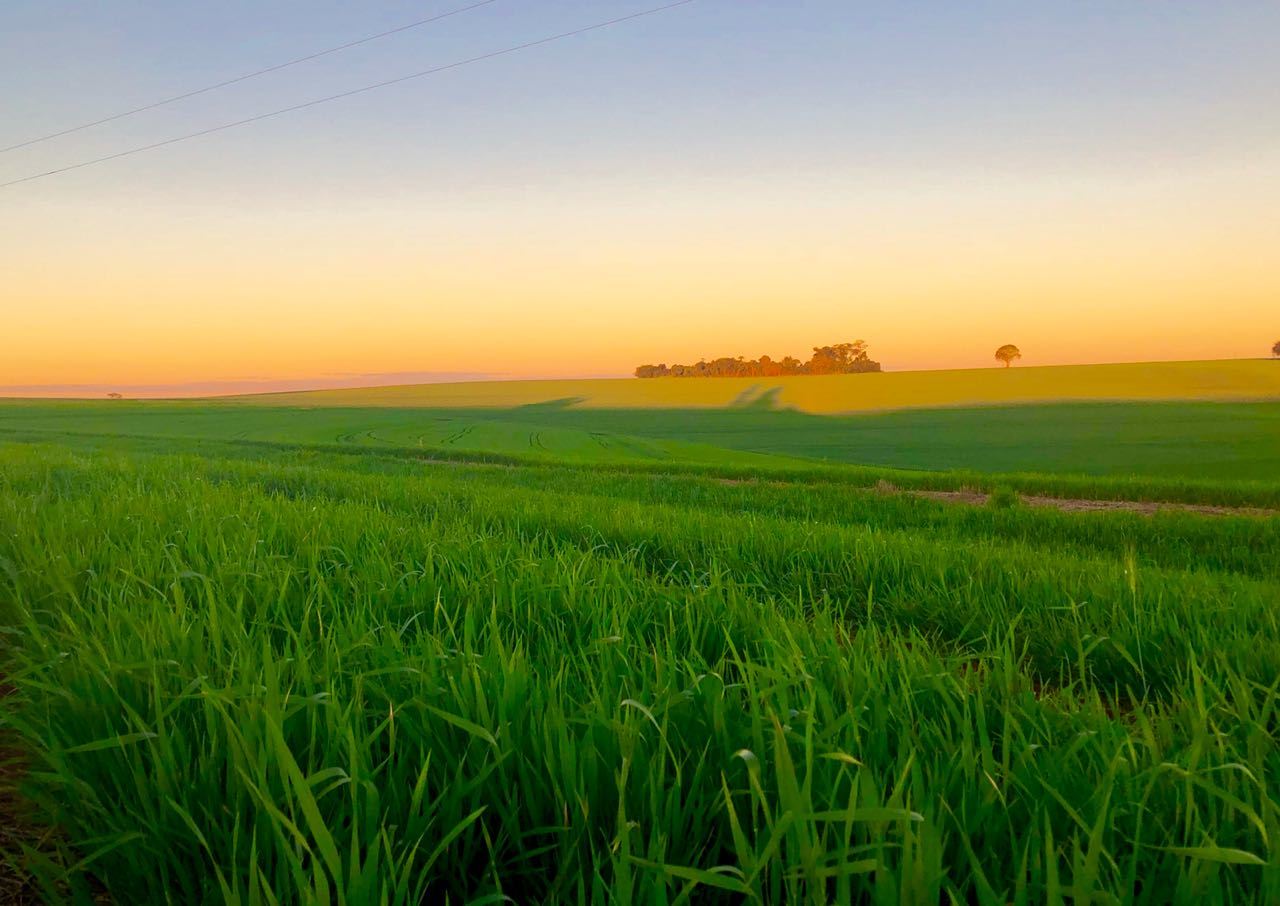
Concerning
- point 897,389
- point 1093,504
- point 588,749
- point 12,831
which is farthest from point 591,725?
point 897,389

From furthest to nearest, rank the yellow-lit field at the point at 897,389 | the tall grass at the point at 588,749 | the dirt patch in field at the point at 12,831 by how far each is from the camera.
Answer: the yellow-lit field at the point at 897,389, the dirt patch in field at the point at 12,831, the tall grass at the point at 588,749

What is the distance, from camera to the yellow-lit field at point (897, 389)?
51.2 metres

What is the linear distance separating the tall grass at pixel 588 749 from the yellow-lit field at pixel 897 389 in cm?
5325

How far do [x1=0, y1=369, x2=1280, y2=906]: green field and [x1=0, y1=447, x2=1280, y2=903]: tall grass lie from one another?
0.01 metres

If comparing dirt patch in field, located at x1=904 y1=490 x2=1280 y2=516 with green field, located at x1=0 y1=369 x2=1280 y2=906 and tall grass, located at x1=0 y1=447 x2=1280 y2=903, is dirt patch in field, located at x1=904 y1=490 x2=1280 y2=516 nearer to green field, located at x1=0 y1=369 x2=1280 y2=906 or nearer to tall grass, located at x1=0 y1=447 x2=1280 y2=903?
green field, located at x1=0 y1=369 x2=1280 y2=906

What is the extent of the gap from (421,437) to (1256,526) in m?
35.6

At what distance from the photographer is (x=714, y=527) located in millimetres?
6555

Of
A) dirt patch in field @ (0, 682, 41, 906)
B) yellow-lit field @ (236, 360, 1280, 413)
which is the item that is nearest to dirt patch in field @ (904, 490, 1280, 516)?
dirt patch in field @ (0, 682, 41, 906)

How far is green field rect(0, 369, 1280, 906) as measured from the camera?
1278 mm

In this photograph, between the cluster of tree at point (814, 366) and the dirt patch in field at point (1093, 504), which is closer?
the dirt patch in field at point (1093, 504)

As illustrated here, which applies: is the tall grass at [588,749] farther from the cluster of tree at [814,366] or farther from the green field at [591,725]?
the cluster of tree at [814,366]

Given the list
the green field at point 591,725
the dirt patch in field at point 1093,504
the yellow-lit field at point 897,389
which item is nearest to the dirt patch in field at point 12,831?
the green field at point 591,725

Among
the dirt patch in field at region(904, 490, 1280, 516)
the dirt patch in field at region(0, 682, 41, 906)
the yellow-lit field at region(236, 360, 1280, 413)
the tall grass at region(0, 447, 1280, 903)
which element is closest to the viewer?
the tall grass at region(0, 447, 1280, 903)

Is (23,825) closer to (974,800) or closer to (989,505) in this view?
(974,800)
